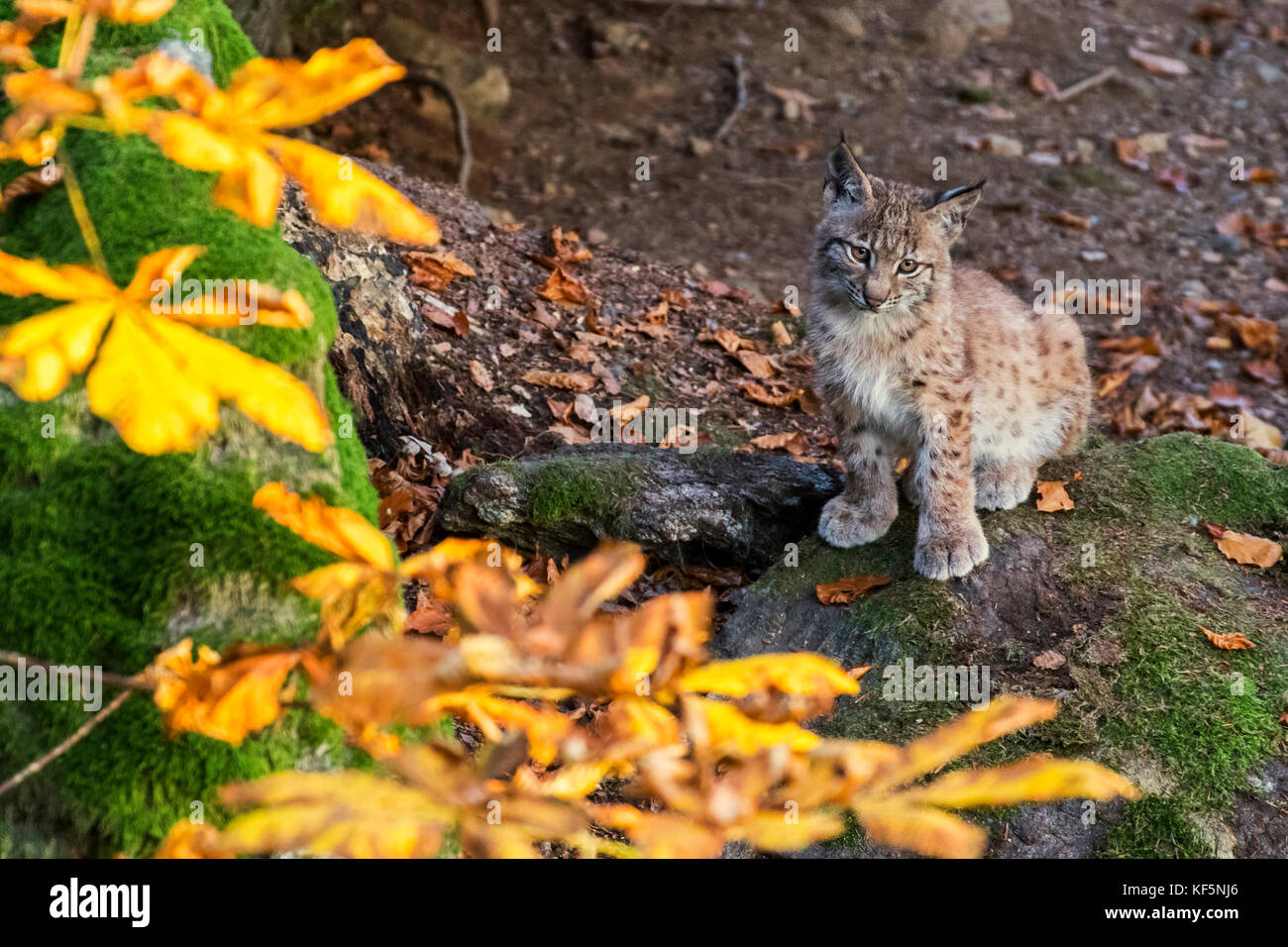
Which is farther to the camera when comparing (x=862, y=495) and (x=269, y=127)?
(x=862, y=495)

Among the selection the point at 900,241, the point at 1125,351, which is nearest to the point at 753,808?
the point at 900,241

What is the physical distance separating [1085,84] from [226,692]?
35.7ft

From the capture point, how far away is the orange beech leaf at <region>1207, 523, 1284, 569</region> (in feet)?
13.7

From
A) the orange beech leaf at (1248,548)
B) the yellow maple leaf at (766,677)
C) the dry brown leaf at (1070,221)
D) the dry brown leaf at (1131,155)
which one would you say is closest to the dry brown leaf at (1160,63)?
the dry brown leaf at (1131,155)

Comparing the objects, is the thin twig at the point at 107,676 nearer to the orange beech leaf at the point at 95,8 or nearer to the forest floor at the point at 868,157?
the orange beech leaf at the point at 95,8

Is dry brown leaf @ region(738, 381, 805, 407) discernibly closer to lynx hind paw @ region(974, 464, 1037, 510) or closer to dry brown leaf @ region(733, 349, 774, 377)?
dry brown leaf @ region(733, 349, 774, 377)

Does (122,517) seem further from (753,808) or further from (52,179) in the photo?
(753,808)

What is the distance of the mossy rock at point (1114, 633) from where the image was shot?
3.26m

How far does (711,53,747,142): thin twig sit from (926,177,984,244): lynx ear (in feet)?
19.4

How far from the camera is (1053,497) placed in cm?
444

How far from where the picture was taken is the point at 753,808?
5.08 feet

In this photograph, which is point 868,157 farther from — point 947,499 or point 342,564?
point 342,564

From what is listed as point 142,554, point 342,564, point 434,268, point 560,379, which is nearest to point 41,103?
point 342,564

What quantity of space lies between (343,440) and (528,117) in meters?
7.51
